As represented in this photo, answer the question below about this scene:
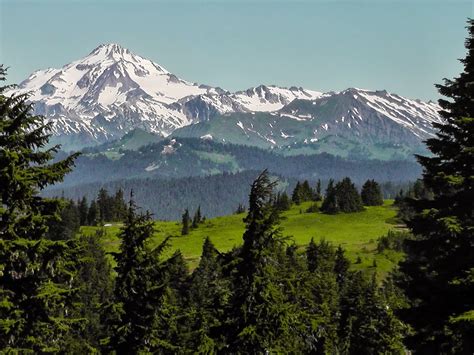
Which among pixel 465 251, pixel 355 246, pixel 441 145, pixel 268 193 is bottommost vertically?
pixel 355 246

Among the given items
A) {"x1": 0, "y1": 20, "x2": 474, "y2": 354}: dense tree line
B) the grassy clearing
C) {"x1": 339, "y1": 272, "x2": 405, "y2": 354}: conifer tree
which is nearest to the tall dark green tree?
{"x1": 0, "y1": 20, "x2": 474, "y2": 354}: dense tree line

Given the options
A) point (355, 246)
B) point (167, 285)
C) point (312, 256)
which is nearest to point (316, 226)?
point (355, 246)

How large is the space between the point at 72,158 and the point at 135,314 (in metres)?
9.84

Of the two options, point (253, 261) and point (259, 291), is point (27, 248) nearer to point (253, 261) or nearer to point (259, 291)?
point (253, 261)

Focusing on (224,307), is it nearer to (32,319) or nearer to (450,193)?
(32,319)

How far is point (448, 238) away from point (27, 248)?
44.4 ft

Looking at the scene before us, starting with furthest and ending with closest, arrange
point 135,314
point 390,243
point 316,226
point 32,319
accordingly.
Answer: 1. point 316,226
2. point 390,243
3. point 135,314
4. point 32,319

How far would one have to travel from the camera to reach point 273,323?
77.9 ft

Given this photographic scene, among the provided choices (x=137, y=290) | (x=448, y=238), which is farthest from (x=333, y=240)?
(x=448, y=238)

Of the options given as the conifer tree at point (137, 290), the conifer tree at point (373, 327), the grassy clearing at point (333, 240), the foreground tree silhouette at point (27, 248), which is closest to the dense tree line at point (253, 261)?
the foreground tree silhouette at point (27, 248)

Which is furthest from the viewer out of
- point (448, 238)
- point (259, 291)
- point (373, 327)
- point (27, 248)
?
point (373, 327)

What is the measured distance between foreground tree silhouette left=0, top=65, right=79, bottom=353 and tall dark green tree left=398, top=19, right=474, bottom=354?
11.7 m

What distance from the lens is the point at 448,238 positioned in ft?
67.7

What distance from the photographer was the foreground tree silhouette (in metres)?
19.4
